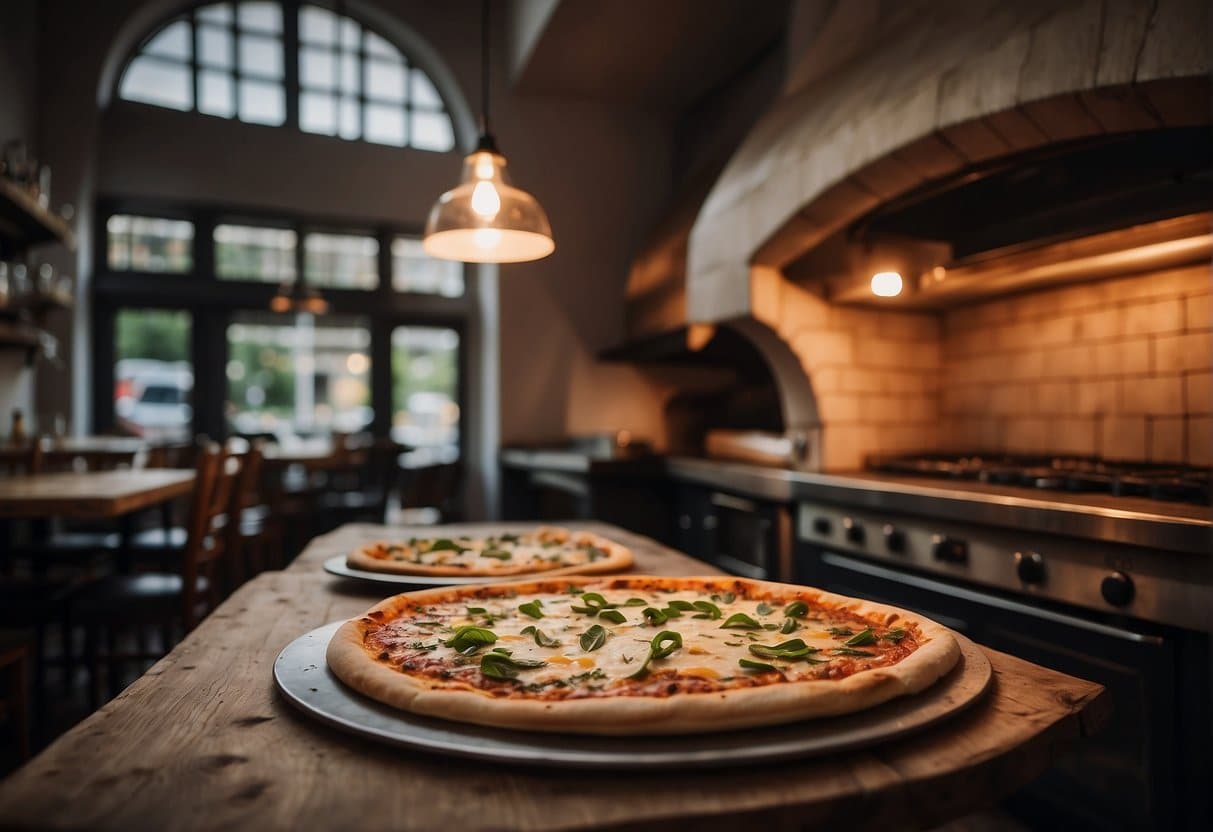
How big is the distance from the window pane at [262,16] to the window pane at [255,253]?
5.04 ft

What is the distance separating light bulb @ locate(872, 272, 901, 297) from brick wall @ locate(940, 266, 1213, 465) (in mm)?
645

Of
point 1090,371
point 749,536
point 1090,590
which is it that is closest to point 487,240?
point 1090,590

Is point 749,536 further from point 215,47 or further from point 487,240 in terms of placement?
point 215,47

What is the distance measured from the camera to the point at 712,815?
64 centimetres

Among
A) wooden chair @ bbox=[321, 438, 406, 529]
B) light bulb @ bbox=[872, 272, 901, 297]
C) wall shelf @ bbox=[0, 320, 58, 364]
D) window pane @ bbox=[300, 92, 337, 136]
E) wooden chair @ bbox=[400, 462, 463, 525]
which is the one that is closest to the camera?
light bulb @ bbox=[872, 272, 901, 297]

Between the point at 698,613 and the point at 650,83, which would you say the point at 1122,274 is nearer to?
the point at 698,613

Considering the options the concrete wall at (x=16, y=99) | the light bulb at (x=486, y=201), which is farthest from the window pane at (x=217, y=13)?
the light bulb at (x=486, y=201)

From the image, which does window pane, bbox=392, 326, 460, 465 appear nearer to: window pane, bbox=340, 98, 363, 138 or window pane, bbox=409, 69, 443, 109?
window pane, bbox=340, 98, 363, 138

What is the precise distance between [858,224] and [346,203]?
431cm

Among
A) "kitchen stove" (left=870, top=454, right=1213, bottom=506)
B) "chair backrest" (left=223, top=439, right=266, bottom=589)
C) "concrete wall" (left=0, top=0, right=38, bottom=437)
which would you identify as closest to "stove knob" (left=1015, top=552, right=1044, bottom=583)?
"kitchen stove" (left=870, top=454, right=1213, bottom=506)

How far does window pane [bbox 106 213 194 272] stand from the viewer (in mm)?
5758

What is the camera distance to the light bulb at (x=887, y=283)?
291 cm

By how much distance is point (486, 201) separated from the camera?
198cm

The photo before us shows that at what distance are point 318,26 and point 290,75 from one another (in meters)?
Answer: 0.47
